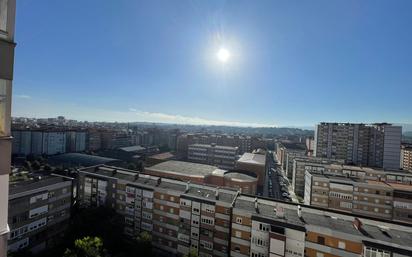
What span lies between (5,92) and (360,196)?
171 ft

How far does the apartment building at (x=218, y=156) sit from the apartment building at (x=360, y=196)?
49.9 metres

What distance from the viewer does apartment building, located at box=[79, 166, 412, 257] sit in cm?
2288

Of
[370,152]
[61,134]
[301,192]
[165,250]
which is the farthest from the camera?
[61,134]

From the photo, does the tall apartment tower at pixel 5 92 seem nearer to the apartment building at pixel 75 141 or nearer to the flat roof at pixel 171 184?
the flat roof at pixel 171 184

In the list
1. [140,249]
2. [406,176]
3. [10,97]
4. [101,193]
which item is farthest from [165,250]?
[406,176]

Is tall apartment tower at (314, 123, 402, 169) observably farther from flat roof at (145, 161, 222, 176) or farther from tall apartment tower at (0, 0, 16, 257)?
tall apartment tower at (0, 0, 16, 257)

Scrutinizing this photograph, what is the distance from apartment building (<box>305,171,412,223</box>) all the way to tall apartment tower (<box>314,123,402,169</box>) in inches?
1848

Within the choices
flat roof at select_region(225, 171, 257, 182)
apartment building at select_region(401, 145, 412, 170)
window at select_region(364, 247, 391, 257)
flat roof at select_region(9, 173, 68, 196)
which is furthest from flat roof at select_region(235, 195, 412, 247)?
apartment building at select_region(401, 145, 412, 170)

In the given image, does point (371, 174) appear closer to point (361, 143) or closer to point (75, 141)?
point (361, 143)

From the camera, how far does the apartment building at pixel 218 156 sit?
9738cm

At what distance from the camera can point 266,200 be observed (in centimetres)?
3045

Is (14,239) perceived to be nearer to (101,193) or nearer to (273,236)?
(101,193)

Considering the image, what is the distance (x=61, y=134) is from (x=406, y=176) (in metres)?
117

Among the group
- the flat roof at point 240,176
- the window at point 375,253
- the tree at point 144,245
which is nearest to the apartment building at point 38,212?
the tree at point 144,245
